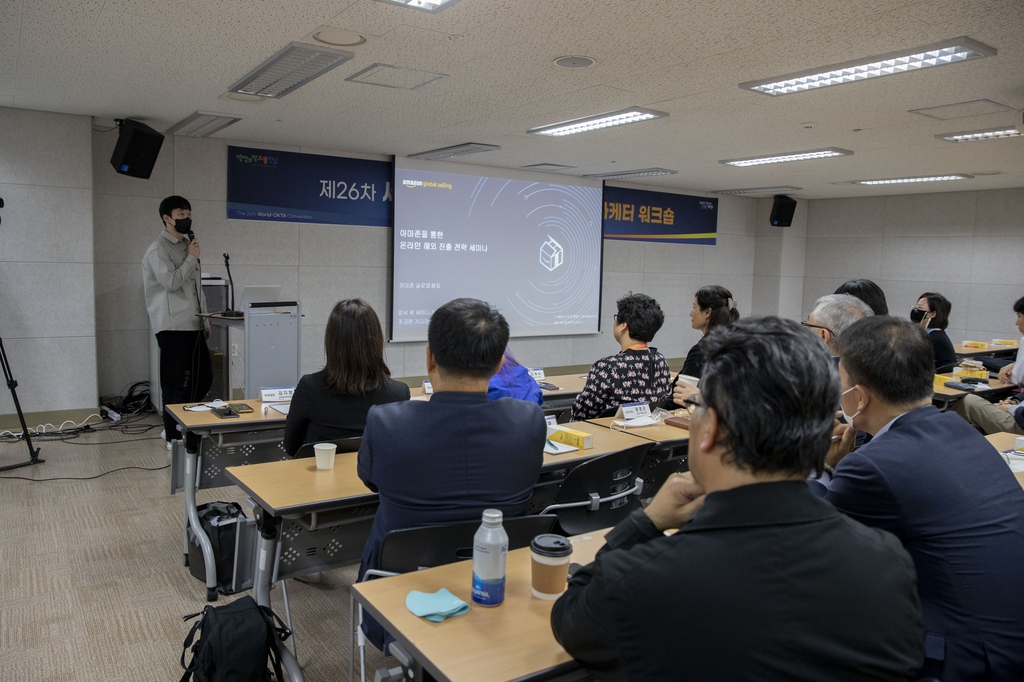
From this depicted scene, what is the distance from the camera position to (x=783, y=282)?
11.0 meters

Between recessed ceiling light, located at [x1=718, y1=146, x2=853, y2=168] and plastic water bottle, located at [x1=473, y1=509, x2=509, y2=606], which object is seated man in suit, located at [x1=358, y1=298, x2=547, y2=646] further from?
recessed ceiling light, located at [x1=718, y1=146, x2=853, y2=168]

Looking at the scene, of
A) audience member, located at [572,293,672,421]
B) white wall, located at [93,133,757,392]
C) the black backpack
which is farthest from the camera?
white wall, located at [93,133,757,392]

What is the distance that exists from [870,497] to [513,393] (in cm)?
187

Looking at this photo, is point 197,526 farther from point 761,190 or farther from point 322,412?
point 761,190

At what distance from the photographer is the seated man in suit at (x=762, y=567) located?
1008mm

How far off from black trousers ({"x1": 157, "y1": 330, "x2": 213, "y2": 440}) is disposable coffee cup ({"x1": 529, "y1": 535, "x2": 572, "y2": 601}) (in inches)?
188

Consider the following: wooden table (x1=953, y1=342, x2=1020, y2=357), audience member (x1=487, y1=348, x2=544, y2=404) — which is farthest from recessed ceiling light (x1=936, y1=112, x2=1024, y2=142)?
audience member (x1=487, y1=348, x2=544, y2=404)

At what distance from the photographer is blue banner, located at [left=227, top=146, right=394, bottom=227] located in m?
6.85

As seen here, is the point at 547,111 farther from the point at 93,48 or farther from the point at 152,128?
the point at 152,128

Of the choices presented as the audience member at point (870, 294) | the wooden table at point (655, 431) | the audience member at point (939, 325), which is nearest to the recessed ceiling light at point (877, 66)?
the audience member at point (870, 294)

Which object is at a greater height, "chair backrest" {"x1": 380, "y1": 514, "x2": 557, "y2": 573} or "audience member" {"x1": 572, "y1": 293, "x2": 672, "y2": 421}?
"audience member" {"x1": 572, "y1": 293, "x2": 672, "y2": 421}

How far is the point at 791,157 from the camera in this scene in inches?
280

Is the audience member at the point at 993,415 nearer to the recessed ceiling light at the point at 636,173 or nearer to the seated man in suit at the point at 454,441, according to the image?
the seated man in suit at the point at 454,441

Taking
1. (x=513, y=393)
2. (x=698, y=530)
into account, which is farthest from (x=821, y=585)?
(x=513, y=393)
